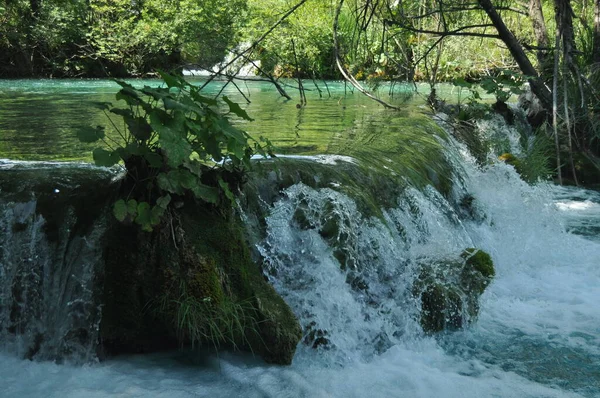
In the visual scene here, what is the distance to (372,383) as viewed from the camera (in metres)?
3.66

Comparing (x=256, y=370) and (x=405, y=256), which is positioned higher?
(x=405, y=256)

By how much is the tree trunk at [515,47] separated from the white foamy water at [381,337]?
4.22 ft

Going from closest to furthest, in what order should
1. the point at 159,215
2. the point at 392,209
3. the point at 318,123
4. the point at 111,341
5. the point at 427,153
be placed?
the point at 159,215 < the point at 111,341 < the point at 392,209 < the point at 427,153 < the point at 318,123

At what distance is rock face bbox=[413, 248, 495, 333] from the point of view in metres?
4.41

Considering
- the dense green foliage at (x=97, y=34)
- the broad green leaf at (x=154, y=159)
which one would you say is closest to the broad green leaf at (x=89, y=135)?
the broad green leaf at (x=154, y=159)

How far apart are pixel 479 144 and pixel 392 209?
4.29m

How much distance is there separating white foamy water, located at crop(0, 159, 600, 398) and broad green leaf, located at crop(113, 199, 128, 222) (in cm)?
84

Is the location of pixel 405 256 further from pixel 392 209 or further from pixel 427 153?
pixel 427 153

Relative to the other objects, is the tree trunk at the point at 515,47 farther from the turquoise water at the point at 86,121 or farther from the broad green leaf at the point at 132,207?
the broad green leaf at the point at 132,207

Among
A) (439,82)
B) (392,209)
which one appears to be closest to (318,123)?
(392,209)

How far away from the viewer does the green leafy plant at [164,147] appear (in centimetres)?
314

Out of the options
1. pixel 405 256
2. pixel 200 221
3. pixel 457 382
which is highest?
pixel 200 221

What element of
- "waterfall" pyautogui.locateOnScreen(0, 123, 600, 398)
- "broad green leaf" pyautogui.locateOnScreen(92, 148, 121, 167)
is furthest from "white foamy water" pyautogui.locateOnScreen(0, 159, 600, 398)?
"broad green leaf" pyautogui.locateOnScreen(92, 148, 121, 167)

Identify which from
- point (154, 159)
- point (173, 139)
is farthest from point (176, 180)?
point (173, 139)
